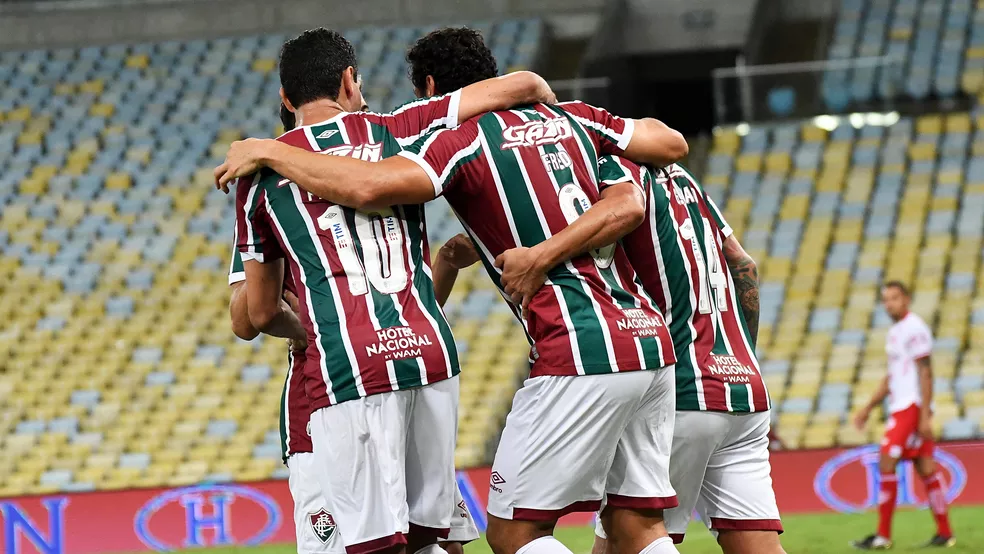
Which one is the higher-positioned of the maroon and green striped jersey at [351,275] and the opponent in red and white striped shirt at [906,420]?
the maroon and green striped jersey at [351,275]

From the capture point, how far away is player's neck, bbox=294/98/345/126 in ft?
12.1

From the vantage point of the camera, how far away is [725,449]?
168 inches

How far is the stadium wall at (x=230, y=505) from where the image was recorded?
9.39 meters

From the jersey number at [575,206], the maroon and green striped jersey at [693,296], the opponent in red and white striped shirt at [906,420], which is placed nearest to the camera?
the jersey number at [575,206]

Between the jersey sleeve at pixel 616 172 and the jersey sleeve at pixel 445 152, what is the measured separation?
41 centimetres

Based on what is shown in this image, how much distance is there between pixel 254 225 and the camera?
3.64 m

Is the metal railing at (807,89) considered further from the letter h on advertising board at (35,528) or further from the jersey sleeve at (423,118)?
the jersey sleeve at (423,118)

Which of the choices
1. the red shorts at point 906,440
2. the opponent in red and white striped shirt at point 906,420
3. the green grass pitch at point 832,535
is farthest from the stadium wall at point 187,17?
the red shorts at point 906,440

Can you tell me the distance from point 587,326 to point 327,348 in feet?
2.35

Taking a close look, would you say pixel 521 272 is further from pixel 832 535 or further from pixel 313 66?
pixel 832 535

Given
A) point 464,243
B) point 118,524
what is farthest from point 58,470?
point 464,243

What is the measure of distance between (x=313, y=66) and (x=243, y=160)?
34 cm

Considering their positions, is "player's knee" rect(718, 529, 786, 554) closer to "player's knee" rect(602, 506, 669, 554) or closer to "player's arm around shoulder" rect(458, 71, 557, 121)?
"player's knee" rect(602, 506, 669, 554)

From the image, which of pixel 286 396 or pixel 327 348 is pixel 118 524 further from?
pixel 327 348
